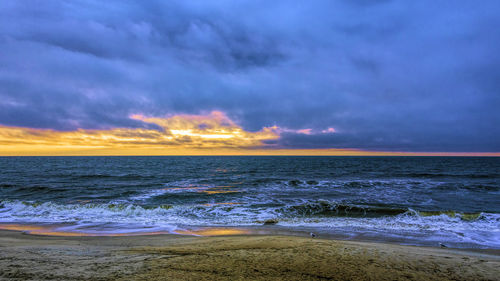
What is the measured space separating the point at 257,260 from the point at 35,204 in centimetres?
1936

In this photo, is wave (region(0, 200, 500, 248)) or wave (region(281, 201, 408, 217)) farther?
wave (region(281, 201, 408, 217))

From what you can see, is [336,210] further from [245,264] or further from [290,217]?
[245,264]

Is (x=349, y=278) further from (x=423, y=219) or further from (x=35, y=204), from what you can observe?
(x=35, y=204)

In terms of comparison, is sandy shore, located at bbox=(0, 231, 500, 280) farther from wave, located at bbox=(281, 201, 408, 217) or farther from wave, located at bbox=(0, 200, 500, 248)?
wave, located at bbox=(281, 201, 408, 217)

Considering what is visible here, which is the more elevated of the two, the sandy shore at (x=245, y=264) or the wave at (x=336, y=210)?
the sandy shore at (x=245, y=264)

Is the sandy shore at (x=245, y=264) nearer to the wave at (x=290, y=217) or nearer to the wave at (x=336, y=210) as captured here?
the wave at (x=290, y=217)

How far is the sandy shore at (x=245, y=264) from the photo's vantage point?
4.72 m

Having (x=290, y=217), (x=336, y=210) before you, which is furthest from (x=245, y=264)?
(x=336, y=210)

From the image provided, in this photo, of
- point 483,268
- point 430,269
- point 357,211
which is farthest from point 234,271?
point 357,211

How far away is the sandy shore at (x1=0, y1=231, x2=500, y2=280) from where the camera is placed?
4.72m

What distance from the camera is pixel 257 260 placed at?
564 centimetres

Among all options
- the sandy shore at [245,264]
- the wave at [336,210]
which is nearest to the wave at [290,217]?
the wave at [336,210]

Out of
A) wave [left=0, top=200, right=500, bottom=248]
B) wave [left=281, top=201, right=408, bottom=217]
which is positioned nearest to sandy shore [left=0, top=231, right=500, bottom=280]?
wave [left=0, top=200, right=500, bottom=248]

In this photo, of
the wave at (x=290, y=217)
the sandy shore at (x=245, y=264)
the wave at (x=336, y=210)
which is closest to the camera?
the sandy shore at (x=245, y=264)
